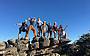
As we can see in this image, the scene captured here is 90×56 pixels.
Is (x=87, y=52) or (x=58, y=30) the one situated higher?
(x=58, y=30)

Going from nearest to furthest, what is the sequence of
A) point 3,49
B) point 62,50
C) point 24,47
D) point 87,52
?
point 3,49, point 24,47, point 62,50, point 87,52

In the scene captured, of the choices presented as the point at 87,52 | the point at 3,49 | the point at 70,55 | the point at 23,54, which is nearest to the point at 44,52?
the point at 23,54

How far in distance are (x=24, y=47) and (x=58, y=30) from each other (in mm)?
6813

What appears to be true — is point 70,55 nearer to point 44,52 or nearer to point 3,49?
point 44,52

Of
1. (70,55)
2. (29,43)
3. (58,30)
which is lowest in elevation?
(70,55)

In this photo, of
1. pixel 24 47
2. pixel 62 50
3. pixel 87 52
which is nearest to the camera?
pixel 24 47

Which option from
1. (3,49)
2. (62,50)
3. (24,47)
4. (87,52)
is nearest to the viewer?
(3,49)

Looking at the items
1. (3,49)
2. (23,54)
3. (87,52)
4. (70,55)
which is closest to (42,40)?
(23,54)

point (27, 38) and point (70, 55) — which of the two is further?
point (70, 55)

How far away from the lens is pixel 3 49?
31797mm

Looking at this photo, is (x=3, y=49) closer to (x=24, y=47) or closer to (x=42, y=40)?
(x=24, y=47)

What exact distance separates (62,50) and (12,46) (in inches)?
517

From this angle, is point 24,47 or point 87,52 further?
point 87,52

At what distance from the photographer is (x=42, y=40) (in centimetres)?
3475
